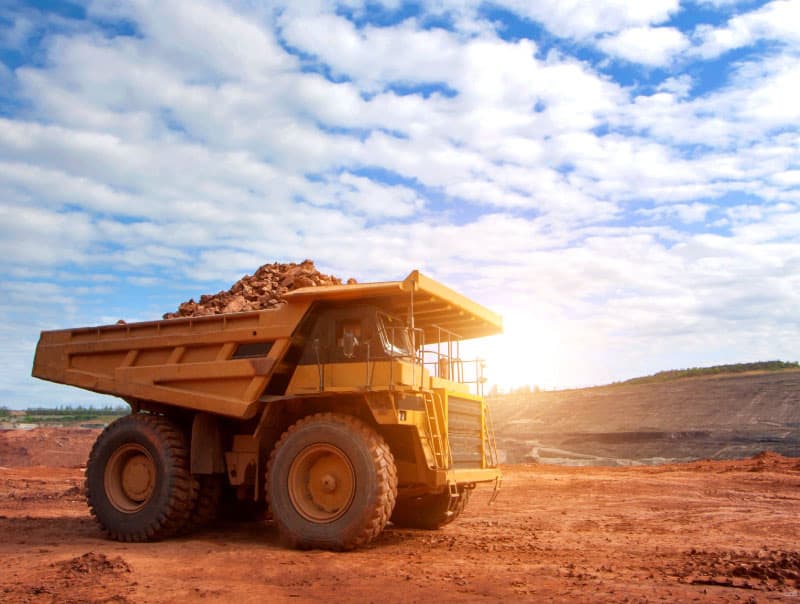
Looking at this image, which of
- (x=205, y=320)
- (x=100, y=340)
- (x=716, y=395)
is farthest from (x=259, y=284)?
(x=716, y=395)

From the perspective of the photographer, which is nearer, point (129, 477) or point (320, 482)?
point (320, 482)

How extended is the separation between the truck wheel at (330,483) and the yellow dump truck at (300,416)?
0.02 metres

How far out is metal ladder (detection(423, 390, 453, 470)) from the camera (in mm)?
8688

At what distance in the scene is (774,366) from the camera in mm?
40656

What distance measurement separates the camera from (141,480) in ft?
32.4

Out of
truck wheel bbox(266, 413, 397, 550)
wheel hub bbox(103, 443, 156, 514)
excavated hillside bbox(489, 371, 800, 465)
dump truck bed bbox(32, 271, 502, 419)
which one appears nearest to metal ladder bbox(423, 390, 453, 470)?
truck wheel bbox(266, 413, 397, 550)

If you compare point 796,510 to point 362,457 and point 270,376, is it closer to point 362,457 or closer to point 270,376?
point 362,457

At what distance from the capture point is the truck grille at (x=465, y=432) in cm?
915

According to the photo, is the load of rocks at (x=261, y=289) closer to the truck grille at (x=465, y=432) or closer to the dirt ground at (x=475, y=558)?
the truck grille at (x=465, y=432)

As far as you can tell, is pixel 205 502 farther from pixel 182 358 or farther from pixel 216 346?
pixel 216 346

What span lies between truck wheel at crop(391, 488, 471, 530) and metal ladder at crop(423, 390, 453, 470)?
Answer: 1.55 metres

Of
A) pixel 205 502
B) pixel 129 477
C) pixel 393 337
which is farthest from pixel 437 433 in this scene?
pixel 129 477

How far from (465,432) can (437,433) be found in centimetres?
85

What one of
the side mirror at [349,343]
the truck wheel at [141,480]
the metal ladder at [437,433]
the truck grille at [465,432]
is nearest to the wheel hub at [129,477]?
the truck wheel at [141,480]
